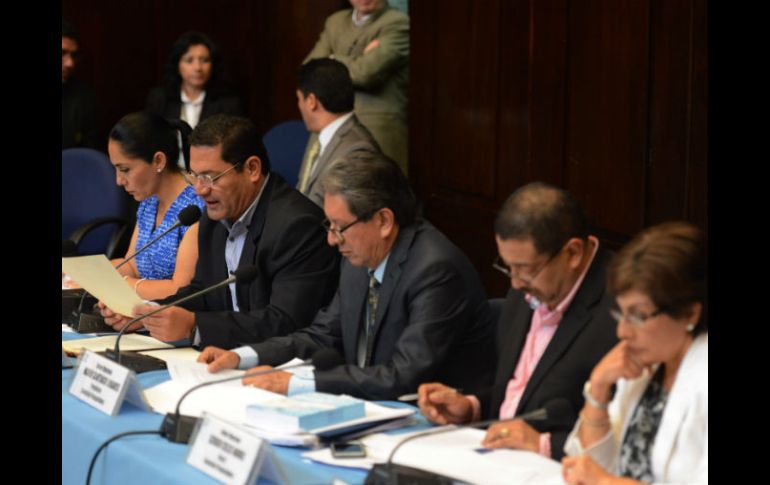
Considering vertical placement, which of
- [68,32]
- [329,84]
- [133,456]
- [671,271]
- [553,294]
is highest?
[68,32]

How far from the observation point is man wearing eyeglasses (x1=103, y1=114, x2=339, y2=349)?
363 centimetres

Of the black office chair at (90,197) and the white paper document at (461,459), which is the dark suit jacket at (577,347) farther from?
the black office chair at (90,197)

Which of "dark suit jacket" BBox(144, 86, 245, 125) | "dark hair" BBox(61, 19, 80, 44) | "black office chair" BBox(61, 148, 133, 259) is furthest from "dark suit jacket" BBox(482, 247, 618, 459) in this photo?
"dark hair" BBox(61, 19, 80, 44)

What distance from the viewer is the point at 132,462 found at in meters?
2.60

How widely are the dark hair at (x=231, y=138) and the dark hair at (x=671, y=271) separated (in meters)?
1.83

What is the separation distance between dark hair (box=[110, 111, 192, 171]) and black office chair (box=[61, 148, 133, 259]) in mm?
1275

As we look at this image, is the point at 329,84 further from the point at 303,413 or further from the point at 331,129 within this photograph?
the point at 303,413

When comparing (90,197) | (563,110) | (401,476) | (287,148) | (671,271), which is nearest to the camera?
(671,271)

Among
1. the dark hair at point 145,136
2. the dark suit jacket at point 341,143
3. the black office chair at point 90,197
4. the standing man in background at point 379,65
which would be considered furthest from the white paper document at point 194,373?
the standing man in background at point 379,65

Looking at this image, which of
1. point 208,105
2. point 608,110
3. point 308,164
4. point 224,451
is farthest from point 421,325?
point 208,105

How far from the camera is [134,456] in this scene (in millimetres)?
2602

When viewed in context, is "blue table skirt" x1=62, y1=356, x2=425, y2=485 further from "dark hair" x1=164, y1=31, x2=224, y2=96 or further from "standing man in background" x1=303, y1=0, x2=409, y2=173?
"dark hair" x1=164, y1=31, x2=224, y2=96

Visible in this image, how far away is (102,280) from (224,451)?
3.94 ft

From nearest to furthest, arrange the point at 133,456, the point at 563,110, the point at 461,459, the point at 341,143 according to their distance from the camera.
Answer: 1. the point at 461,459
2. the point at 133,456
3. the point at 563,110
4. the point at 341,143
